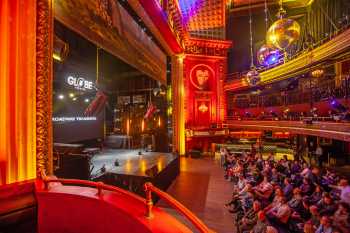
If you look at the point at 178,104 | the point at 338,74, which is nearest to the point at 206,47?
the point at 178,104

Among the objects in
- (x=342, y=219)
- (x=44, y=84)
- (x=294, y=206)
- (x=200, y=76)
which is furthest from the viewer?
(x=200, y=76)

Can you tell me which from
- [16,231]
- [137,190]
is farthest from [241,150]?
[16,231]

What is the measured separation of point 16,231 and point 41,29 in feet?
9.09

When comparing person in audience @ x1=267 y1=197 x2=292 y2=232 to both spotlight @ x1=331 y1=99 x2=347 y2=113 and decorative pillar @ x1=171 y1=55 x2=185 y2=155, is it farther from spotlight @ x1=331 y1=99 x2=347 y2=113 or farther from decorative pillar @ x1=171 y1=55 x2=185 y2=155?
decorative pillar @ x1=171 y1=55 x2=185 y2=155

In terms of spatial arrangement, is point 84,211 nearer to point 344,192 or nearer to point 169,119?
point 344,192

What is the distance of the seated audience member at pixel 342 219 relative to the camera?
150 inches

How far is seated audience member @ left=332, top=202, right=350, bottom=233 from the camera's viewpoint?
381 centimetres

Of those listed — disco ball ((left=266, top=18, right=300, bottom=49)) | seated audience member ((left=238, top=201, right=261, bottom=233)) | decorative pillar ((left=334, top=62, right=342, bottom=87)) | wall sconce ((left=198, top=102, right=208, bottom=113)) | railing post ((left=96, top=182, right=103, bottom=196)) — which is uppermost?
decorative pillar ((left=334, top=62, right=342, bottom=87))

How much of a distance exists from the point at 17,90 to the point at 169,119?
1108cm

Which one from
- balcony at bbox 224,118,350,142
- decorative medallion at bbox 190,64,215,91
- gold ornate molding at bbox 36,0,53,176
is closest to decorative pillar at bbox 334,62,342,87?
balcony at bbox 224,118,350,142

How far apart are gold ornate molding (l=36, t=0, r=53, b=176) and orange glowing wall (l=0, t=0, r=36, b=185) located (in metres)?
0.07

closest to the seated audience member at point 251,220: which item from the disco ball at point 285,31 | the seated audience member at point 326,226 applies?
the seated audience member at point 326,226

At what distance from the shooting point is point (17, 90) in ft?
9.19

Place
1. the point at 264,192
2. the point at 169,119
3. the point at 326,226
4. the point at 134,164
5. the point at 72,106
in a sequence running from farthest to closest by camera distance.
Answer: the point at 169,119 → the point at 72,106 → the point at 134,164 → the point at 264,192 → the point at 326,226
